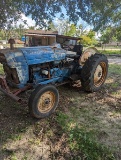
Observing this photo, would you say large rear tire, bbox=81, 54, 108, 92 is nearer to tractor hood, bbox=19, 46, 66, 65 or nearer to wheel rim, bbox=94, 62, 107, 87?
wheel rim, bbox=94, 62, 107, 87

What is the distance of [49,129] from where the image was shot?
325 cm

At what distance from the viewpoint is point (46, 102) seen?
3.55 m

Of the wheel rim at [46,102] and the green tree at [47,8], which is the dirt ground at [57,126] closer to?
the wheel rim at [46,102]

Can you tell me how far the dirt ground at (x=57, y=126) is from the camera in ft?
8.95

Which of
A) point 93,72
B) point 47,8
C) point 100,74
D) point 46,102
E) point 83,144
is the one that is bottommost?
point 83,144

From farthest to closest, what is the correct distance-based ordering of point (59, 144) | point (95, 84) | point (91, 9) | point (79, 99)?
point (91, 9)
point (95, 84)
point (79, 99)
point (59, 144)

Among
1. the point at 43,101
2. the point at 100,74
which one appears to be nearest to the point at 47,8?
the point at 100,74

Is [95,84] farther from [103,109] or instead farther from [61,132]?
[61,132]

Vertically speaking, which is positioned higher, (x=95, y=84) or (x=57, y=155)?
(x=95, y=84)

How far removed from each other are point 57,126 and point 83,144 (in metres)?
0.66

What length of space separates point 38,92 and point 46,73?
846 millimetres

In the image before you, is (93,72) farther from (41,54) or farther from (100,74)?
(41,54)

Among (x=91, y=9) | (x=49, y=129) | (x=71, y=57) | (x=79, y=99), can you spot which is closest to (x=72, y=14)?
(x=91, y=9)

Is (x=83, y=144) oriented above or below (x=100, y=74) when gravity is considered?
below
